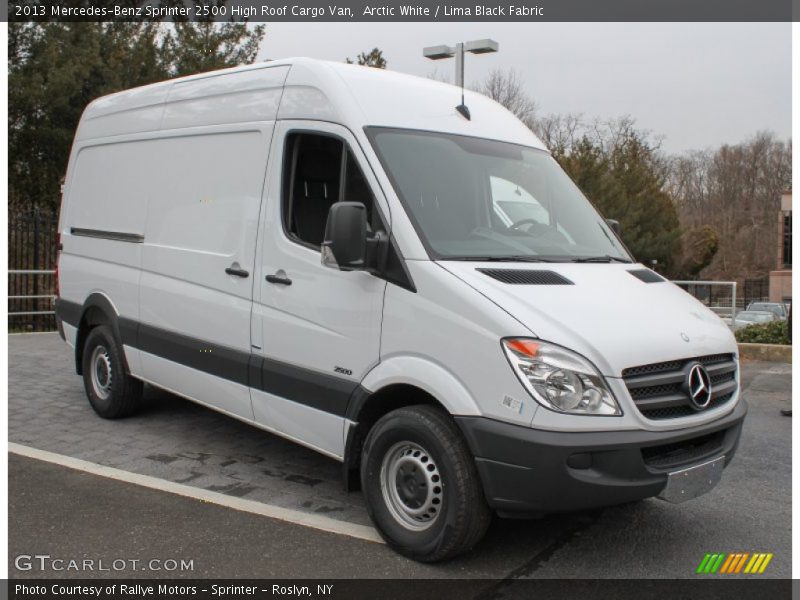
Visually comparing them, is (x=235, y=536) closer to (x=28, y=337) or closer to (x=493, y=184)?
(x=493, y=184)

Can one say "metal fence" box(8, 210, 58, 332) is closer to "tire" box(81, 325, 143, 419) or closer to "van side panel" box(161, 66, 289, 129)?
"tire" box(81, 325, 143, 419)

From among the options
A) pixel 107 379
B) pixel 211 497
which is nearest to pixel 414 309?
pixel 211 497

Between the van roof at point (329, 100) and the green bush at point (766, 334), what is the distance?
8.39 metres

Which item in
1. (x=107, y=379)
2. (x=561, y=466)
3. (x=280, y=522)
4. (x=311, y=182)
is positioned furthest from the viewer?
(x=107, y=379)

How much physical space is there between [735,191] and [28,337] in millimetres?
55972

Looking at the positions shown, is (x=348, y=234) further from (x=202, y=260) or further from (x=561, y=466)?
(x=202, y=260)

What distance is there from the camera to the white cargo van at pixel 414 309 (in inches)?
147

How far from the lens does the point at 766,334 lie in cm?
1259

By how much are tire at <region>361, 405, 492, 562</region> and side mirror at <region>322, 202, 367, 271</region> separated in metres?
0.84

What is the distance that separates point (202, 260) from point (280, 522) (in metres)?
2.02

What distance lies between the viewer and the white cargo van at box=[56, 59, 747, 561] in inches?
147

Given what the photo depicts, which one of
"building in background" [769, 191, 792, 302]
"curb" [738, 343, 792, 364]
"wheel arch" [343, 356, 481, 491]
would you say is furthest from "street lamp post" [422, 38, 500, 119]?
"building in background" [769, 191, 792, 302]

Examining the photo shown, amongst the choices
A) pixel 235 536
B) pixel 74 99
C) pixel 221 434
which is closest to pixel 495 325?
pixel 235 536

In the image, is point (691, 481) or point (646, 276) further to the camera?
point (646, 276)
